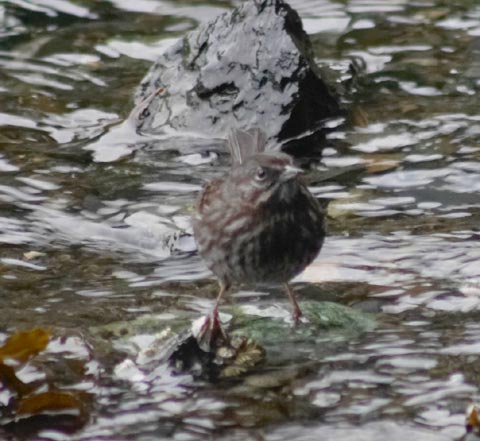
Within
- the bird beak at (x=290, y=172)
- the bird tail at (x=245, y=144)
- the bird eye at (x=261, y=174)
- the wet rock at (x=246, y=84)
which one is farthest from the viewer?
the wet rock at (x=246, y=84)

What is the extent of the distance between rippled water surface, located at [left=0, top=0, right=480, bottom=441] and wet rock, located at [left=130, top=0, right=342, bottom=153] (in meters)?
0.27

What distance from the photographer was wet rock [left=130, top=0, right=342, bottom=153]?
8.96 meters

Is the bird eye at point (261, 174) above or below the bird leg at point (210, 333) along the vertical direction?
above

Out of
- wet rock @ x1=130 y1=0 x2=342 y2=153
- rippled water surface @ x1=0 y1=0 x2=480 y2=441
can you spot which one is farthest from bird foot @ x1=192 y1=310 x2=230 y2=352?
wet rock @ x1=130 y1=0 x2=342 y2=153

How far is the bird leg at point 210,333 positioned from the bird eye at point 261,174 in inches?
24.9

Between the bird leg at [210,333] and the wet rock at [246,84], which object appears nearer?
the bird leg at [210,333]

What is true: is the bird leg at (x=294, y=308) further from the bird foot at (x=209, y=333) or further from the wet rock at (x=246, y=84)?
the wet rock at (x=246, y=84)

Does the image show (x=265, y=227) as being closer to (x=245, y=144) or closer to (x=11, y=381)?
(x=245, y=144)

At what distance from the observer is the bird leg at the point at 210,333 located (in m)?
5.45

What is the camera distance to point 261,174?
230 inches

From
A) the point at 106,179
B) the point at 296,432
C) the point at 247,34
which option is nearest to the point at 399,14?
the point at 247,34

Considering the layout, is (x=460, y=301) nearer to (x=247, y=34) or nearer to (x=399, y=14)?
(x=247, y=34)

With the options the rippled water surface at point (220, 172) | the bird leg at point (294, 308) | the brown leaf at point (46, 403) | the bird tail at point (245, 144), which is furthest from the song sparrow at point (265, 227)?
the brown leaf at point (46, 403)

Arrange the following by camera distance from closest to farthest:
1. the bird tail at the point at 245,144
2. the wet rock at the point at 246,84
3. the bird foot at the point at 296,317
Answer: the bird foot at the point at 296,317 → the bird tail at the point at 245,144 → the wet rock at the point at 246,84
